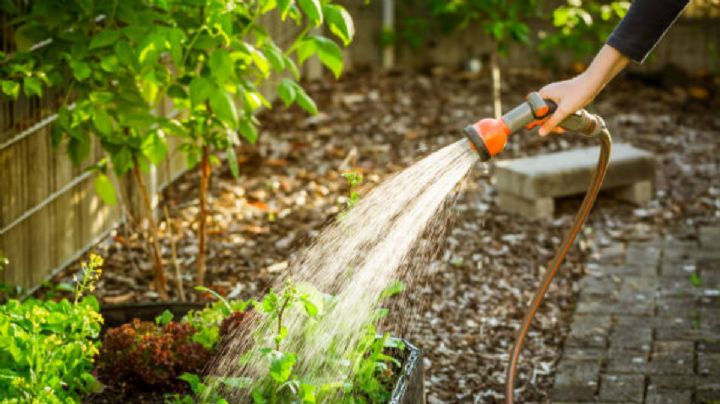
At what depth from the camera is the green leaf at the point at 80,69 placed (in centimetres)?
376

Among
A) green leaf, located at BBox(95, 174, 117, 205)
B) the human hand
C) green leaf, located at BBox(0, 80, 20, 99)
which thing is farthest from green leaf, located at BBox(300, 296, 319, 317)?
green leaf, located at BBox(95, 174, 117, 205)

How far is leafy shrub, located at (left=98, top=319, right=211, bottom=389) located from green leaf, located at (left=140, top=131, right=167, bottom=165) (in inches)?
37.5

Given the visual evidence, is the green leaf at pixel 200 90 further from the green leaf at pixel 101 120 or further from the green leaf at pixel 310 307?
the green leaf at pixel 310 307

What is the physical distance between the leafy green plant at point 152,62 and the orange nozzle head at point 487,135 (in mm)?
919

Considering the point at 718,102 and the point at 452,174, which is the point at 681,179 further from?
the point at 452,174

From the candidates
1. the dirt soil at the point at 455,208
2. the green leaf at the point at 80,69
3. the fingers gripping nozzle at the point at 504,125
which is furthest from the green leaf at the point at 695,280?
the green leaf at the point at 80,69

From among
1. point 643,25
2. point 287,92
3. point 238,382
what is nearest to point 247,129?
point 287,92

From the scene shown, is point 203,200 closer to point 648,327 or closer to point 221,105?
point 221,105

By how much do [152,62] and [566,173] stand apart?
3.19 meters

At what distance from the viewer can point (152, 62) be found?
143 inches

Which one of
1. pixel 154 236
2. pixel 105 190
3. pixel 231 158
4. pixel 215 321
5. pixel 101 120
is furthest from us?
pixel 105 190

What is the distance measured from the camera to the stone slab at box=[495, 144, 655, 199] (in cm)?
621

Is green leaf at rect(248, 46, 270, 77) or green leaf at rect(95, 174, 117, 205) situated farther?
green leaf at rect(95, 174, 117, 205)

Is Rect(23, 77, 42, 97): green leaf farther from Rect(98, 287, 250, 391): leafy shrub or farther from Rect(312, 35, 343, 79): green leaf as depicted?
Rect(312, 35, 343, 79): green leaf
